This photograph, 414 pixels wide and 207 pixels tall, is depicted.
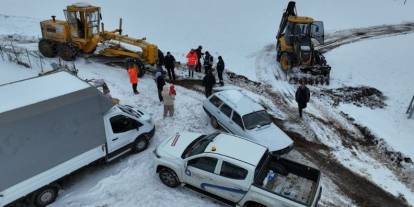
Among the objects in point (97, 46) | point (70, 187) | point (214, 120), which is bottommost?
point (70, 187)

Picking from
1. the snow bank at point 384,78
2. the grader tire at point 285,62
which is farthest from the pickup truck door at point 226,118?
the grader tire at point 285,62

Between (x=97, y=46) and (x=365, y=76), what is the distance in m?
16.0

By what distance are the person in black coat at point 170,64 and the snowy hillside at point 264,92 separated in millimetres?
893

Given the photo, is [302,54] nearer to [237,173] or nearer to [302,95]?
[302,95]

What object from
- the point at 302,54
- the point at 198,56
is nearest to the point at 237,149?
the point at 198,56

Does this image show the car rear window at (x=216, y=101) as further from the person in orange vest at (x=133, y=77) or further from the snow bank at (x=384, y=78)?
the snow bank at (x=384, y=78)

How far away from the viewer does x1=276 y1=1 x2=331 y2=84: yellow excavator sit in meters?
20.1

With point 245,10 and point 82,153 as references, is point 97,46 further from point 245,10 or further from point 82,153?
point 245,10

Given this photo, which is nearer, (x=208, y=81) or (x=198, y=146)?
(x=198, y=146)

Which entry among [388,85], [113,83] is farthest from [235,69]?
[388,85]

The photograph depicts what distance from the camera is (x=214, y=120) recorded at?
1438 cm

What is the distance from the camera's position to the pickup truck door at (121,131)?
37.8 feet

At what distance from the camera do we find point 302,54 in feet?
67.8

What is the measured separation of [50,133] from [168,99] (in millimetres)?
5301
